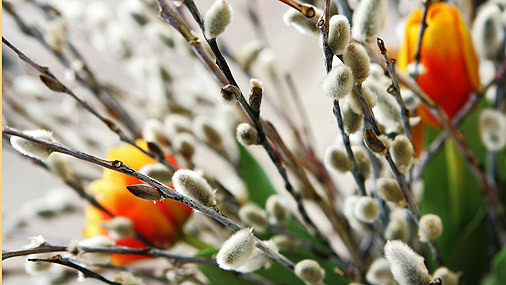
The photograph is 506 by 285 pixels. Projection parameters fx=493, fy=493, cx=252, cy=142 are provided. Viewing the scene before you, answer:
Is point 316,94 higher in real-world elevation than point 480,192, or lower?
higher

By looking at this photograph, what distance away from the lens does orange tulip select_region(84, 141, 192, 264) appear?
287mm

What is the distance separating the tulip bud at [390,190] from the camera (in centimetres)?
20

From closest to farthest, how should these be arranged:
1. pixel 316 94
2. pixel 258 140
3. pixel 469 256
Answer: pixel 258 140 → pixel 469 256 → pixel 316 94

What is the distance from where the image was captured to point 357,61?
18 cm

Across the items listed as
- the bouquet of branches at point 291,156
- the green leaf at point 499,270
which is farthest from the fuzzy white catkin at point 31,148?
the green leaf at point 499,270

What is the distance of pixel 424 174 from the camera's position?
314mm

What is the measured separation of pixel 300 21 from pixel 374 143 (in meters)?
0.06

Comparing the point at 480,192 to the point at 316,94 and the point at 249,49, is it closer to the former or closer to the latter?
the point at 249,49

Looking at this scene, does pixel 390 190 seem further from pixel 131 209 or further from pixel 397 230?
pixel 131 209

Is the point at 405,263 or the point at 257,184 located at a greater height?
the point at 257,184

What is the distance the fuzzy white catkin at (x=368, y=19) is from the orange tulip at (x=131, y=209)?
0.14 metres

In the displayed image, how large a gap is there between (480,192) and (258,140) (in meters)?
0.19

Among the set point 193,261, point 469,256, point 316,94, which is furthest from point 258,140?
point 316,94

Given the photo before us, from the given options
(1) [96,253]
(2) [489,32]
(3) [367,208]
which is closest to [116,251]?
(1) [96,253]
